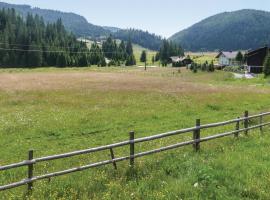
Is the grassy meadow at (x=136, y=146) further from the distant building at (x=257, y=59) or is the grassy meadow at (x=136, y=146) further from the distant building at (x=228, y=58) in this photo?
the distant building at (x=228, y=58)

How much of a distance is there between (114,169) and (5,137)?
12162 mm

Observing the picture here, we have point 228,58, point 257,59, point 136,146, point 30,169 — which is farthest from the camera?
point 228,58

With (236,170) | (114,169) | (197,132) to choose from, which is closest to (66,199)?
(114,169)

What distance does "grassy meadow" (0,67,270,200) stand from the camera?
11305 mm

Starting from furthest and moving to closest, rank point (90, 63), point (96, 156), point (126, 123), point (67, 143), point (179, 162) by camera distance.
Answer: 1. point (90, 63)
2. point (126, 123)
3. point (67, 143)
4. point (96, 156)
5. point (179, 162)

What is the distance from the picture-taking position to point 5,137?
75.5 feet

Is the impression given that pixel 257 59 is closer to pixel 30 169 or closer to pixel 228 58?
pixel 228 58

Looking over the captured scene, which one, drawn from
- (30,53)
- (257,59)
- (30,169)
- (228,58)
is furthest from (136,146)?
(228,58)

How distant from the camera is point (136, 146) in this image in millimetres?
19453

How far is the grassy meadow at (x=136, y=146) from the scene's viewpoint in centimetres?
1130

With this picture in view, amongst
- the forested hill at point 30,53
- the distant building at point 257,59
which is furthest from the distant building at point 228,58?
the forested hill at point 30,53

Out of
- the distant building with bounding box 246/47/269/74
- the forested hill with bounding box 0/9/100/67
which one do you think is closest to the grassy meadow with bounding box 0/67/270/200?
the distant building with bounding box 246/47/269/74

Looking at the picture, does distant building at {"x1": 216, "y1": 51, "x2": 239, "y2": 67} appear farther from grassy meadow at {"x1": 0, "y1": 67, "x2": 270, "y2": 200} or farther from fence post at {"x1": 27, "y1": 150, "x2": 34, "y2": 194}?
fence post at {"x1": 27, "y1": 150, "x2": 34, "y2": 194}

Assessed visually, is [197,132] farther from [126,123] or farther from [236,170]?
[126,123]
